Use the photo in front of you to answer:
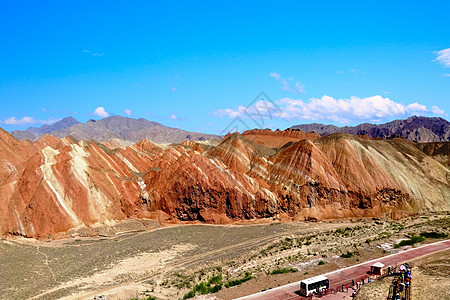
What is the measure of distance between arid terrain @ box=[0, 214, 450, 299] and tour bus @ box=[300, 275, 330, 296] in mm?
2626

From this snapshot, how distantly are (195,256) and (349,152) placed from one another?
34.4m

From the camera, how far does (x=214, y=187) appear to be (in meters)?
47.6

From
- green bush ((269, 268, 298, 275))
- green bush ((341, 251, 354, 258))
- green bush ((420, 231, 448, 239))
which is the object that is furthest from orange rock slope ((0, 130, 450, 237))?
green bush ((269, 268, 298, 275))

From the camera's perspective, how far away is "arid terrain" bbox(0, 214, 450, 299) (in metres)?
25.5

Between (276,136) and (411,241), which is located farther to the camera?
(276,136)

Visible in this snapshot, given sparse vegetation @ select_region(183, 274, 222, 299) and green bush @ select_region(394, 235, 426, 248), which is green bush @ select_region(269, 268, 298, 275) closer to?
sparse vegetation @ select_region(183, 274, 222, 299)

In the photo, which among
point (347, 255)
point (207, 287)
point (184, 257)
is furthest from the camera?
point (184, 257)

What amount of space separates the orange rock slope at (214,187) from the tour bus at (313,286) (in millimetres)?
24615

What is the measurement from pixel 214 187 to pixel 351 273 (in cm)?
2502

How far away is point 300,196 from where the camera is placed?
50094mm

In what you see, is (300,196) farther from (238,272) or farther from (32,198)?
(32,198)

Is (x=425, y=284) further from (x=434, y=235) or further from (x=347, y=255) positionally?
(x=434, y=235)

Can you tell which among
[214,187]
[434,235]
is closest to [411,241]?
[434,235]

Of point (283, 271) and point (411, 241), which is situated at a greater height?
point (411, 241)
